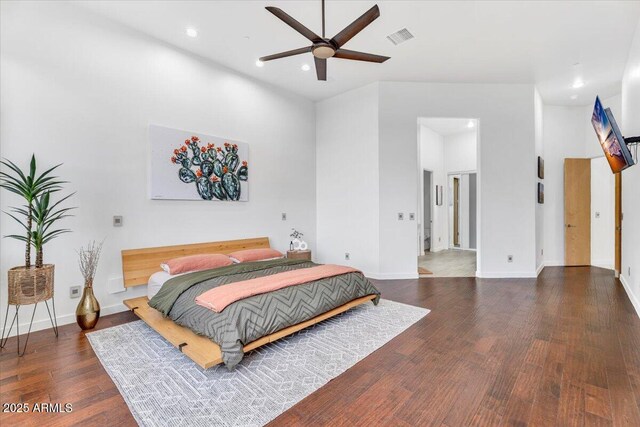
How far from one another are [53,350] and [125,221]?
4.79ft

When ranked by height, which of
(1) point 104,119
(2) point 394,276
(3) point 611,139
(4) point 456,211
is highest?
(1) point 104,119

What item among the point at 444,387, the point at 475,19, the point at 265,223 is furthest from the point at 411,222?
the point at 444,387

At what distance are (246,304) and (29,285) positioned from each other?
1930 millimetres

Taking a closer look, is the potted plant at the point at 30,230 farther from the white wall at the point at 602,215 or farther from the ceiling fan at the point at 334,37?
the white wall at the point at 602,215

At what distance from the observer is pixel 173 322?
9.30ft

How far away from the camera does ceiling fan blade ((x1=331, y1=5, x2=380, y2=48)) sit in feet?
7.82

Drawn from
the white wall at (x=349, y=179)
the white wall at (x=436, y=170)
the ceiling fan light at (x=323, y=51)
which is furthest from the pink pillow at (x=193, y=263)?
the white wall at (x=436, y=170)

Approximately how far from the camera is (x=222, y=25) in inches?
140

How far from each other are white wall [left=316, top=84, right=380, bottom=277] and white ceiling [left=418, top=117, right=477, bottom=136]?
2.35m

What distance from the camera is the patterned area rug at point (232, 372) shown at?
72.7 inches

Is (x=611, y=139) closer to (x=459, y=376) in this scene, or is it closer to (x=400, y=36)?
(x=400, y=36)

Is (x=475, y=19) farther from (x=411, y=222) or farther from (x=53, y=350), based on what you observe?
(x=53, y=350)

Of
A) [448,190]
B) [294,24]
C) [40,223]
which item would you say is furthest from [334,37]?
[448,190]

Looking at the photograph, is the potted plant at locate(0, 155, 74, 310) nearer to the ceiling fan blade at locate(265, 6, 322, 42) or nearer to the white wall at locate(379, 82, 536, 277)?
the ceiling fan blade at locate(265, 6, 322, 42)
